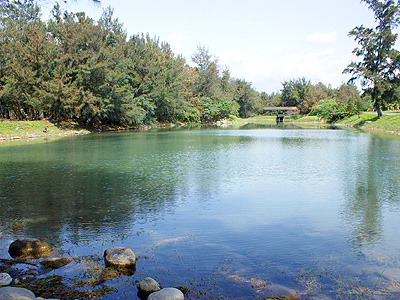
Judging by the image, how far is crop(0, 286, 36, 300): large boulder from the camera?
4.16 metres

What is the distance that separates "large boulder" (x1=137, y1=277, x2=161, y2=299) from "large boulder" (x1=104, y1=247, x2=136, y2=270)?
2.34 feet

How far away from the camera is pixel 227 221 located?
27.7ft

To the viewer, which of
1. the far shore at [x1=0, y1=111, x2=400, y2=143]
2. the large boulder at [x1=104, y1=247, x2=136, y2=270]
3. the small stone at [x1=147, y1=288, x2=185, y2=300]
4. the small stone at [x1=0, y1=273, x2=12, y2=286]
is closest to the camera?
the small stone at [x1=147, y1=288, x2=185, y2=300]

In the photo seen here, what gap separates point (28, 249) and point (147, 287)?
102 inches

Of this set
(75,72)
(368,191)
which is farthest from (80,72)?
(368,191)

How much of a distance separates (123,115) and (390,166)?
35.2 meters

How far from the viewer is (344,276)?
5551 millimetres

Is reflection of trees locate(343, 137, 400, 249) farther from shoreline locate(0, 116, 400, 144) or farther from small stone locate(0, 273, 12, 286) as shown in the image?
shoreline locate(0, 116, 400, 144)

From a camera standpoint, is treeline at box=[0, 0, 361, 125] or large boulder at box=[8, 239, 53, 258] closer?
large boulder at box=[8, 239, 53, 258]

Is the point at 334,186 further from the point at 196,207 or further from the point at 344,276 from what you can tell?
the point at 344,276

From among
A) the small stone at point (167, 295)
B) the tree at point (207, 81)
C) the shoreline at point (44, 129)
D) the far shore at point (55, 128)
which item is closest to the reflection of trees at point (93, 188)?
the small stone at point (167, 295)

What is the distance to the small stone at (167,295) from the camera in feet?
14.6

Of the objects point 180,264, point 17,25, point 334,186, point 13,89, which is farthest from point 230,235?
point 17,25

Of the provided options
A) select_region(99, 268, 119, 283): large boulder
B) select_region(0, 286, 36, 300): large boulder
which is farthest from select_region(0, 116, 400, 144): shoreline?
select_region(0, 286, 36, 300): large boulder
